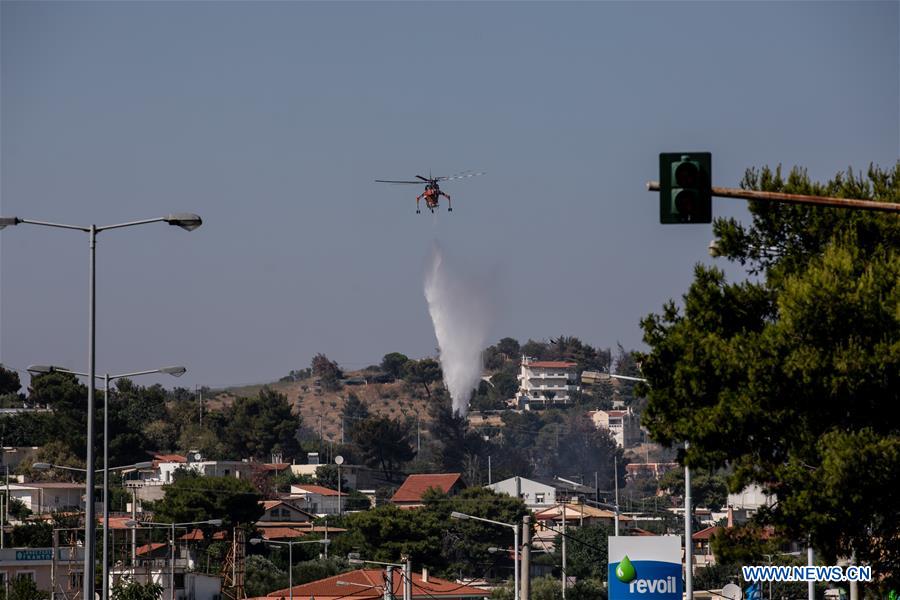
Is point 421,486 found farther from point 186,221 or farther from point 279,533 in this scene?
point 186,221

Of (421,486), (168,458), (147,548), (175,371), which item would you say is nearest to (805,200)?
(175,371)

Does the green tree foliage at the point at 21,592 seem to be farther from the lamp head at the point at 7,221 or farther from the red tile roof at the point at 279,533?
the red tile roof at the point at 279,533

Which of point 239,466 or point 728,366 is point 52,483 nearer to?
point 239,466

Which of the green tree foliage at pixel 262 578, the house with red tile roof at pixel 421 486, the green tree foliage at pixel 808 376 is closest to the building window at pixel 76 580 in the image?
the green tree foliage at pixel 262 578

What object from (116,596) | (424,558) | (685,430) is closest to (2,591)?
(116,596)

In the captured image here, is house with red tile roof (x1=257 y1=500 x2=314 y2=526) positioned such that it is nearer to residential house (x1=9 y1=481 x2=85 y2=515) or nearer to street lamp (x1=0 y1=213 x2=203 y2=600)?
residential house (x1=9 y1=481 x2=85 y2=515)

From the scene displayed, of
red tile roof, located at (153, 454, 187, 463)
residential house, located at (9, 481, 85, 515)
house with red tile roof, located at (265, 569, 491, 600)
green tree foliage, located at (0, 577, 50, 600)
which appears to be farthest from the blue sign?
red tile roof, located at (153, 454, 187, 463)
